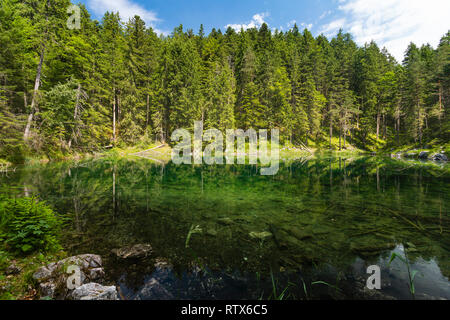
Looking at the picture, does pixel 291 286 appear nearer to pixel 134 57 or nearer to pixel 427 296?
pixel 427 296

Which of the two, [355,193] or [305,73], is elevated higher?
[305,73]

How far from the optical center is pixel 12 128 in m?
14.6

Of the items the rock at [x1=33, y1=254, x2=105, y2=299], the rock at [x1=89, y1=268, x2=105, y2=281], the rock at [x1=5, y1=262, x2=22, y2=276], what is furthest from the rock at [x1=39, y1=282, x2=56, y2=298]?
the rock at [x1=5, y1=262, x2=22, y2=276]

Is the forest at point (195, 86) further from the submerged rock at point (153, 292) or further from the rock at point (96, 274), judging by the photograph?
the submerged rock at point (153, 292)

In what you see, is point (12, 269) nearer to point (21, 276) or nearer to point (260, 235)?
point (21, 276)

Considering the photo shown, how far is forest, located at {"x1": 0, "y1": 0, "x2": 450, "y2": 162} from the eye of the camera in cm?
2180

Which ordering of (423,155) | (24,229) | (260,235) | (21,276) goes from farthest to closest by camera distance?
(423,155), (260,235), (24,229), (21,276)

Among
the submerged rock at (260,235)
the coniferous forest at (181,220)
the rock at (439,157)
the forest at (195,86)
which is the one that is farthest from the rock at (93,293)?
the rock at (439,157)

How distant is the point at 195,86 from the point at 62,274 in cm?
4247

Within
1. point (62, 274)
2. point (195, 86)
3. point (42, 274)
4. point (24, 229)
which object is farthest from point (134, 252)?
point (195, 86)

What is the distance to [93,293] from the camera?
9.89 ft

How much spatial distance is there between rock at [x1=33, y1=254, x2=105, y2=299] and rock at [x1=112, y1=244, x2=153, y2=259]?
0.48 meters
